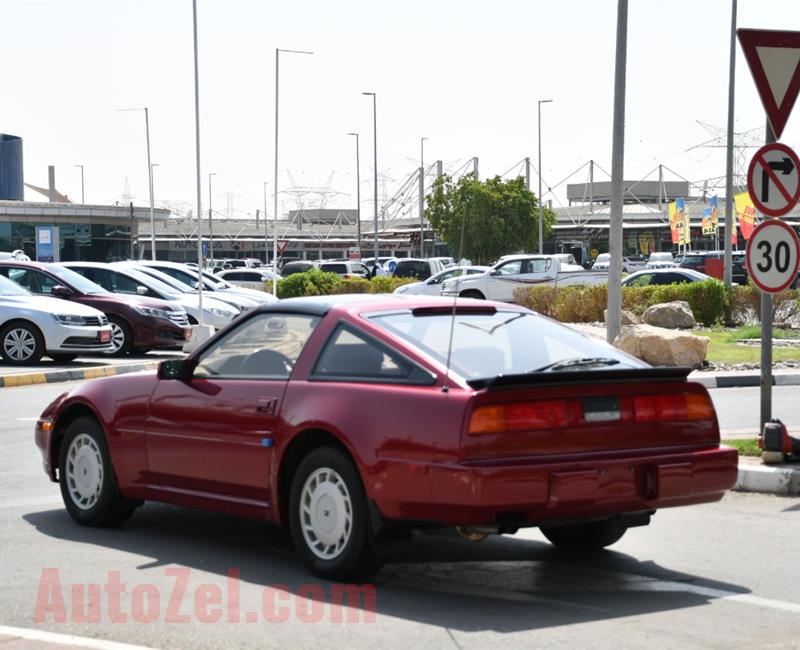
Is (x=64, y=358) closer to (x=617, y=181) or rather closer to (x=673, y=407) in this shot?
(x=617, y=181)

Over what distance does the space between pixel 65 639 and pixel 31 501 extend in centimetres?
389

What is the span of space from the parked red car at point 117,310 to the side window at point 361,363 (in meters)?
17.0

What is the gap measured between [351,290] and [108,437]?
3461cm

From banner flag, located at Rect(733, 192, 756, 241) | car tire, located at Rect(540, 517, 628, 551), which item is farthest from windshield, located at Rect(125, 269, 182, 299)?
banner flag, located at Rect(733, 192, 756, 241)

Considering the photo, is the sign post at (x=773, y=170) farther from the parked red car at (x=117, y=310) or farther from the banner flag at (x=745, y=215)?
the banner flag at (x=745, y=215)

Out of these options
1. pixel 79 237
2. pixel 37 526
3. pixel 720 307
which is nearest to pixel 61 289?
pixel 720 307

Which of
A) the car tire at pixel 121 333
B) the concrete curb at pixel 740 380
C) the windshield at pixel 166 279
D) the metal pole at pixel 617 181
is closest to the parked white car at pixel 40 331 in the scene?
the car tire at pixel 121 333

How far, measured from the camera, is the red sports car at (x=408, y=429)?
641cm

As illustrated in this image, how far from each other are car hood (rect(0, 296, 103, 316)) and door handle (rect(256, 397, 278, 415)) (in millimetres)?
14872

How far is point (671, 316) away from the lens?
27.8 meters

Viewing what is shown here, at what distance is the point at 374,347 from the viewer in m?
7.07

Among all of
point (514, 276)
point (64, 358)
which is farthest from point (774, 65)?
point (514, 276)

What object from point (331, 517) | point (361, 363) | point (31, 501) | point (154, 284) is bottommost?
point (31, 501)

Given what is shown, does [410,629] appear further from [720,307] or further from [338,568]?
[720,307]
